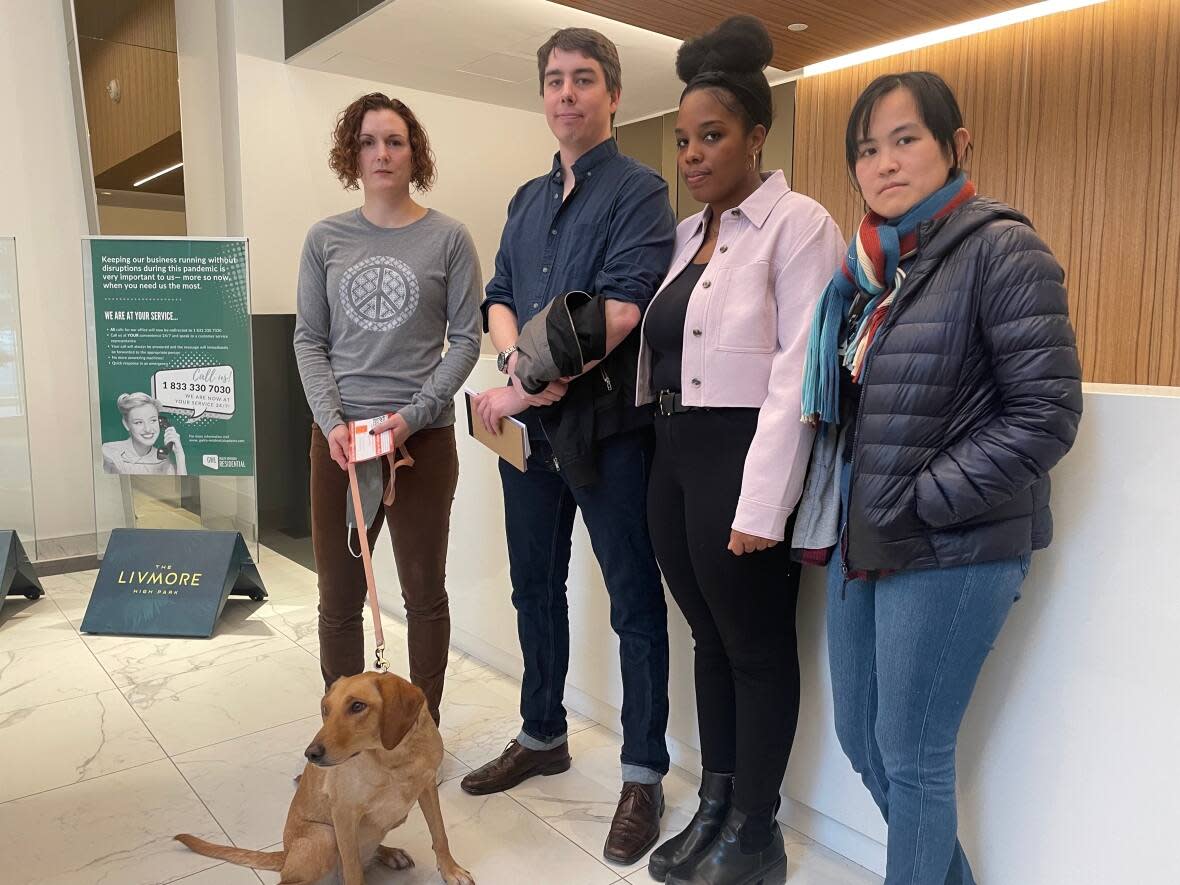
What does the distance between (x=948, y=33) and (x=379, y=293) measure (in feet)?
11.5

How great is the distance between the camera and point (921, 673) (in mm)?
1270

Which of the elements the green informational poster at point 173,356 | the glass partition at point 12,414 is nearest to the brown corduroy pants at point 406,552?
the green informational poster at point 173,356

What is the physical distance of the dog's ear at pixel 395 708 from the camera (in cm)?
149

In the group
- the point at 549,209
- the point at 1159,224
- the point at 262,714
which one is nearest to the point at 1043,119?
the point at 1159,224

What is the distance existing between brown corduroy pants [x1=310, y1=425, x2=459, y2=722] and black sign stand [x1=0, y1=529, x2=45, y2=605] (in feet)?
6.54

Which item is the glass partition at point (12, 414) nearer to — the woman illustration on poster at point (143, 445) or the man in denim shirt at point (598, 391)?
the woman illustration on poster at point (143, 445)

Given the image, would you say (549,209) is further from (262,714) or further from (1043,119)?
(1043,119)

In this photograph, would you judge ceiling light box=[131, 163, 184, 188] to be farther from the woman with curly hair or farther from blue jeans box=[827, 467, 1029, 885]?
blue jeans box=[827, 467, 1029, 885]

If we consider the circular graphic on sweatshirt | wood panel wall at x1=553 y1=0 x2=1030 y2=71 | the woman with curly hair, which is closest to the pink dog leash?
the woman with curly hair

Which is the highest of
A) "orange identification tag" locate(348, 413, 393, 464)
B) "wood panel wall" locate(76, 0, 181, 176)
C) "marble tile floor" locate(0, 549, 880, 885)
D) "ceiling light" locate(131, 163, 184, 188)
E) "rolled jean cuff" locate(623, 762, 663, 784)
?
"wood panel wall" locate(76, 0, 181, 176)

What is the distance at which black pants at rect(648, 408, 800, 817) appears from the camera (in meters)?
1.51

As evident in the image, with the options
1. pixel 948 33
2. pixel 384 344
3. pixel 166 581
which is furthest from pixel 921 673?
pixel 948 33

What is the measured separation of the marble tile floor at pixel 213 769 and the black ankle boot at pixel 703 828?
2.2 inches

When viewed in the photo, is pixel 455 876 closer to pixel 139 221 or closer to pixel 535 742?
pixel 535 742
